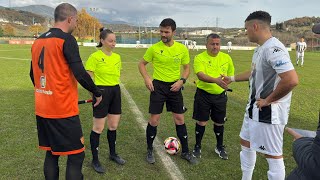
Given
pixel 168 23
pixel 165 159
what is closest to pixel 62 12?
pixel 168 23

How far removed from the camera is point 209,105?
5.16 meters

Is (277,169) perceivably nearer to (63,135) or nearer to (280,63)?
(280,63)

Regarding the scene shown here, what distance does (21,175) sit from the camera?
14.6 ft

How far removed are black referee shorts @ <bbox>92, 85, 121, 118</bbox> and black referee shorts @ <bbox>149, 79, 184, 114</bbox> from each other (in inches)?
23.4

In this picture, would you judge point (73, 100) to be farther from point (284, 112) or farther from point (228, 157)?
point (228, 157)

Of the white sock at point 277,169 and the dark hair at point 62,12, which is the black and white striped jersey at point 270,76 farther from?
the dark hair at point 62,12

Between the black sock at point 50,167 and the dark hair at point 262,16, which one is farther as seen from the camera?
the black sock at point 50,167

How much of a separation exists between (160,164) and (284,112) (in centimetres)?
229

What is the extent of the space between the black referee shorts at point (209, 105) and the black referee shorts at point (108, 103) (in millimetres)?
1368

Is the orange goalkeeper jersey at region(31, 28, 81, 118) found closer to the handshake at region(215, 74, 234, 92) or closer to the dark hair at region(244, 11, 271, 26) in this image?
the dark hair at region(244, 11, 271, 26)

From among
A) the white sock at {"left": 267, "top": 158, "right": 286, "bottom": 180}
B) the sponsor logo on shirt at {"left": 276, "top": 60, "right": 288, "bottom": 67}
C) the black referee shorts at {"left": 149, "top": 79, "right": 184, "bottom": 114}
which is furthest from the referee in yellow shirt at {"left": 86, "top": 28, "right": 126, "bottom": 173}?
the sponsor logo on shirt at {"left": 276, "top": 60, "right": 288, "bottom": 67}

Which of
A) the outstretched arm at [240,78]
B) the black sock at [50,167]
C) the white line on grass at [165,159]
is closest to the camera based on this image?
the black sock at [50,167]

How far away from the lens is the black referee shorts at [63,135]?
3365mm

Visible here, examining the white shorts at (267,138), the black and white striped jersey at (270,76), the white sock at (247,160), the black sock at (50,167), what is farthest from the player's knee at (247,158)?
the black sock at (50,167)
